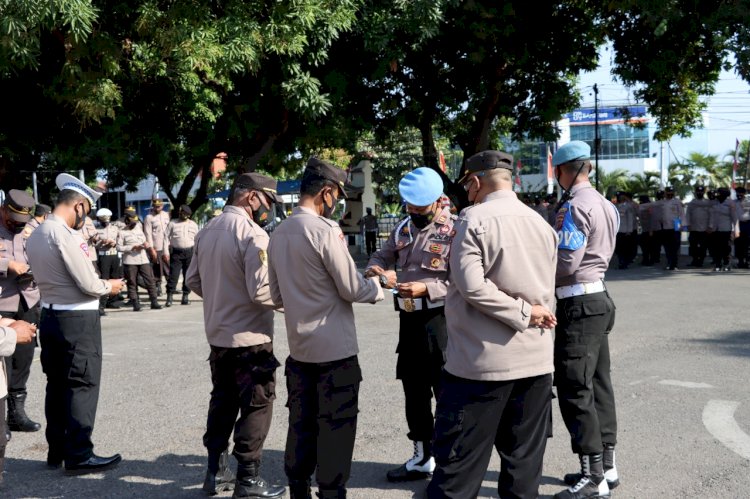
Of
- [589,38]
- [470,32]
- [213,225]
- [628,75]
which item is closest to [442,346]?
[213,225]

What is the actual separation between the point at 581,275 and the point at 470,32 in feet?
46.3

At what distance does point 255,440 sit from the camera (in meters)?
4.74

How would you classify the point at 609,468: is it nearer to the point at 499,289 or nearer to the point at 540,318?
the point at 540,318

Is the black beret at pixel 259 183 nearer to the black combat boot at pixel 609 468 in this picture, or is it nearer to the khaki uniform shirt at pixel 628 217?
the black combat boot at pixel 609 468

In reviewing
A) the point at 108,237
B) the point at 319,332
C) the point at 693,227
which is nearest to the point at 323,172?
the point at 319,332

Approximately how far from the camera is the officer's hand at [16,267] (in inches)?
248

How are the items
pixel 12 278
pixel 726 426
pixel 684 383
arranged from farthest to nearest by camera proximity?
A: pixel 684 383
pixel 12 278
pixel 726 426

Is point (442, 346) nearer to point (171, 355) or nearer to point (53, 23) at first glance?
point (171, 355)

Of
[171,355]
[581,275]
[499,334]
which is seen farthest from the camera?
[171,355]

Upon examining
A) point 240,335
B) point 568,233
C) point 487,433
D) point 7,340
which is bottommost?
point 487,433

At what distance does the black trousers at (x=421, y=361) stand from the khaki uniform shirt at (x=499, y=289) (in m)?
1.24

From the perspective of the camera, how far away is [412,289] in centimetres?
466

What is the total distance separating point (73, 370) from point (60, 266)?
0.68 metres

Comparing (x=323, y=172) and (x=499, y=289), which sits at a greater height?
(x=323, y=172)
